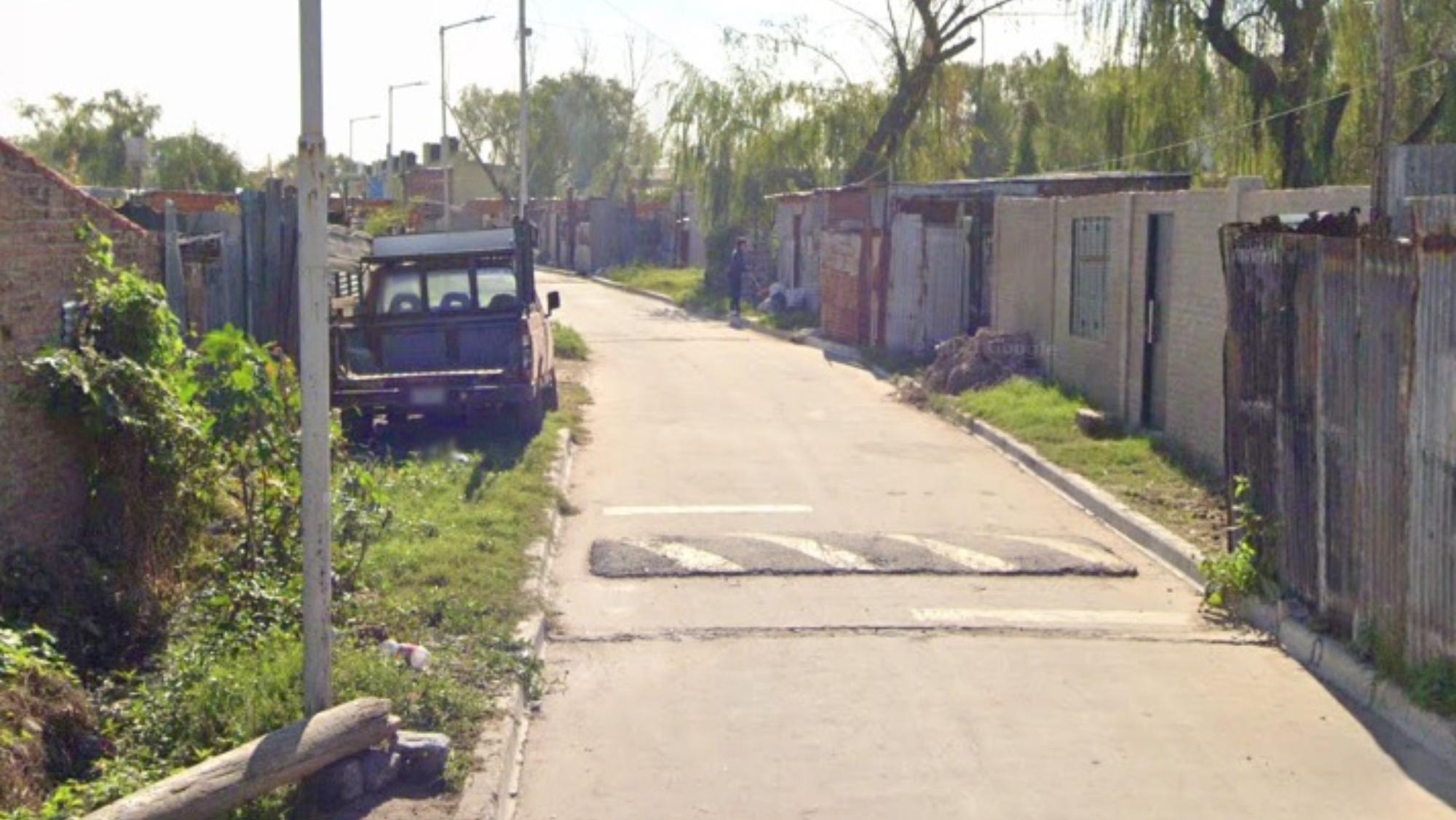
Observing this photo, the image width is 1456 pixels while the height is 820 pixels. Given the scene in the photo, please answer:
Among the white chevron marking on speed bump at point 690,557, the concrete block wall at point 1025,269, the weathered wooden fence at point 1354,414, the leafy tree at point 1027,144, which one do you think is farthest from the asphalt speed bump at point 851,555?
the leafy tree at point 1027,144

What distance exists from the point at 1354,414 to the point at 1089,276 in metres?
10.4

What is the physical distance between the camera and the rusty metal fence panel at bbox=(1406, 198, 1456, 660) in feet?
25.1

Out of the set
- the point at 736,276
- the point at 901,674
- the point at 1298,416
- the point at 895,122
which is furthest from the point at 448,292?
the point at 895,122

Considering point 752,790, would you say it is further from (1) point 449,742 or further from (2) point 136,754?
(2) point 136,754

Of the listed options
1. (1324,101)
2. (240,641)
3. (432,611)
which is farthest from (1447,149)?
(1324,101)

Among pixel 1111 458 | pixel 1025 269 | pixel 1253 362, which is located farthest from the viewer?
pixel 1025 269

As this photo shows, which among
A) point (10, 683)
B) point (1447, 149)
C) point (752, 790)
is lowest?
point (752, 790)

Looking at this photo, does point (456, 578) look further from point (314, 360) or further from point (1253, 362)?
point (1253, 362)

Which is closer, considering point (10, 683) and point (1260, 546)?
point (10, 683)

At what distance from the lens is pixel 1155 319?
16766 millimetres

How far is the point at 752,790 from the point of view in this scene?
24.1 feet

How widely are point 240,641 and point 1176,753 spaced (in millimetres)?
4296

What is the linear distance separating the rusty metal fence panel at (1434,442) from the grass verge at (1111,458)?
3.96 metres

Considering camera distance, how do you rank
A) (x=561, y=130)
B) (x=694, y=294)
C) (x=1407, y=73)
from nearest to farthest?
(x=1407, y=73) < (x=694, y=294) < (x=561, y=130)
